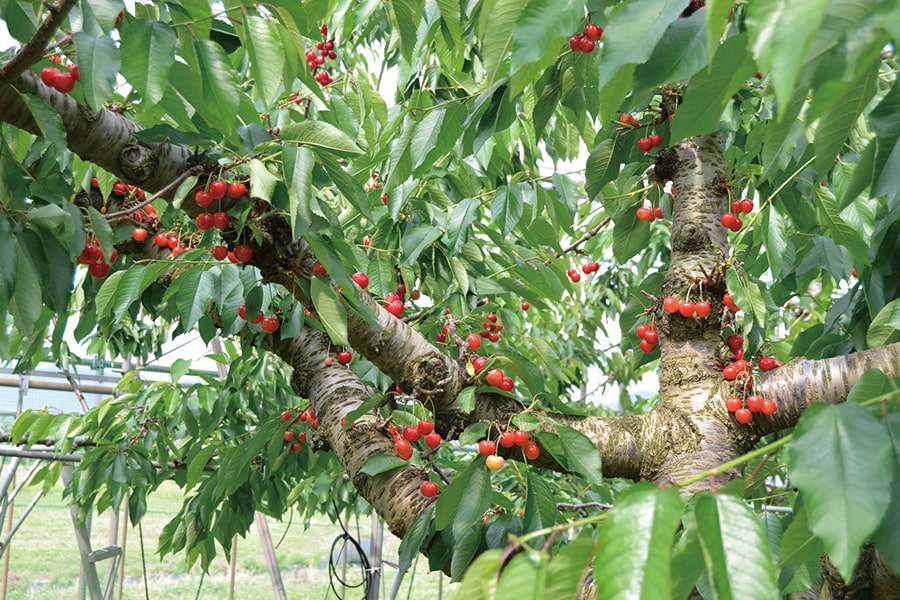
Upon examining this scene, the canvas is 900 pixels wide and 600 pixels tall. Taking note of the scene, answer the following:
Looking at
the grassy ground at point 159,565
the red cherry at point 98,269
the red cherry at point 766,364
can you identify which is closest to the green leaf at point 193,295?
the red cherry at point 98,269

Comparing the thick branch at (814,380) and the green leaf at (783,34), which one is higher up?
the green leaf at (783,34)

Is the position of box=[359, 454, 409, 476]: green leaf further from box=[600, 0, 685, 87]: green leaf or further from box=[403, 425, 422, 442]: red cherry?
box=[600, 0, 685, 87]: green leaf

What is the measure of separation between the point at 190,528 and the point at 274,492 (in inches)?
8.4

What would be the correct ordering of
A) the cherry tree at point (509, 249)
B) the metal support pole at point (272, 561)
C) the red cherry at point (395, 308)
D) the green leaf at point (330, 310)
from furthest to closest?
the metal support pole at point (272, 561) < the red cherry at point (395, 308) < the green leaf at point (330, 310) < the cherry tree at point (509, 249)

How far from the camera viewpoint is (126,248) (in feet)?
4.75

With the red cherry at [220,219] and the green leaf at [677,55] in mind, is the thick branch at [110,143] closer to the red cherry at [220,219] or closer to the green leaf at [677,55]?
the red cherry at [220,219]

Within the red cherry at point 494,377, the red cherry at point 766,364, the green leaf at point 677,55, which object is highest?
the green leaf at point 677,55

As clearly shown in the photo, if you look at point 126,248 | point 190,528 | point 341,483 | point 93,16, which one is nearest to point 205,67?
point 93,16

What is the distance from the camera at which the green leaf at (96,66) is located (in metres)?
0.66

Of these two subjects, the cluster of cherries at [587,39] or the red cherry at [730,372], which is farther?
the red cherry at [730,372]

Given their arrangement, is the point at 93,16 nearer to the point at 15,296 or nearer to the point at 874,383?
the point at 15,296

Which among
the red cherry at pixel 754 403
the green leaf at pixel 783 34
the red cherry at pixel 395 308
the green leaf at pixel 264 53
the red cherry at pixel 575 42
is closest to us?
the green leaf at pixel 783 34

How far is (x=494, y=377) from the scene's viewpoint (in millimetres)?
1133

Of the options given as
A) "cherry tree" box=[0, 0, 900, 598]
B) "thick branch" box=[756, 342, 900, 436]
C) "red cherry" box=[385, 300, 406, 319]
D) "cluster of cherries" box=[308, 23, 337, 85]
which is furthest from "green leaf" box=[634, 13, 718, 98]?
"cluster of cherries" box=[308, 23, 337, 85]
